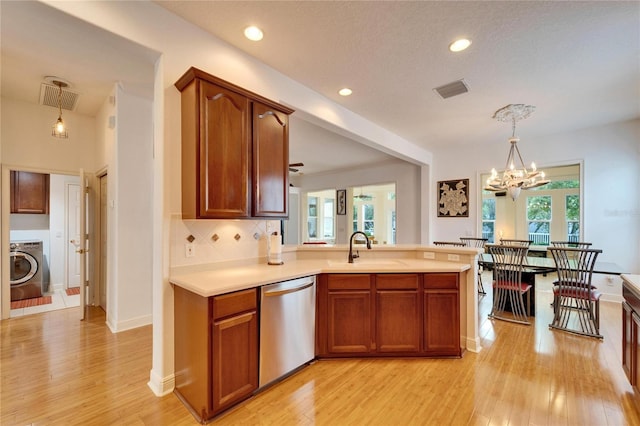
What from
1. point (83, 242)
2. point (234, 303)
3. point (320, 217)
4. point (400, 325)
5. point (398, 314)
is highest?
point (320, 217)

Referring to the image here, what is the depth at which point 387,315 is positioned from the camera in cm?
263

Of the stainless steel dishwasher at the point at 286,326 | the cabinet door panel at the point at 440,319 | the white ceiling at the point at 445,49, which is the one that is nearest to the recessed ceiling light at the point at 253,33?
the white ceiling at the point at 445,49

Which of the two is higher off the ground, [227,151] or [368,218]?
[227,151]

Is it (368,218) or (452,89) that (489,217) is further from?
(452,89)

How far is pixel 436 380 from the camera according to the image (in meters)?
2.31

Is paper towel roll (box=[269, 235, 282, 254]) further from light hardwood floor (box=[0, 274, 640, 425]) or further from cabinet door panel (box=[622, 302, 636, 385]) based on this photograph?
cabinet door panel (box=[622, 302, 636, 385])

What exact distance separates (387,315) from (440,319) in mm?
504

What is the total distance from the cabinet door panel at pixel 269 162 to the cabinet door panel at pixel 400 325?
1.34 m

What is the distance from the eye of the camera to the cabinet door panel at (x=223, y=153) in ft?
6.79

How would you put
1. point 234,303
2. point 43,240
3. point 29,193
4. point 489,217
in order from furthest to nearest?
point 489,217, point 43,240, point 29,193, point 234,303

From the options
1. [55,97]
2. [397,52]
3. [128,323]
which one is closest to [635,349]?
[397,52]

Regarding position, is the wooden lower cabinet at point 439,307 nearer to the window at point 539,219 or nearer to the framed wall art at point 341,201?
the framed wall art at point 341,201

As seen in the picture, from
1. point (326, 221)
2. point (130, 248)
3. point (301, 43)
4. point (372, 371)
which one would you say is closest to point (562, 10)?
point (301, 43)

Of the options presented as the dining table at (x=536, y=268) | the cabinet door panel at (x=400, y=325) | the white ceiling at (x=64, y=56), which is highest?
the white ceiling at (x=64, y=56)
